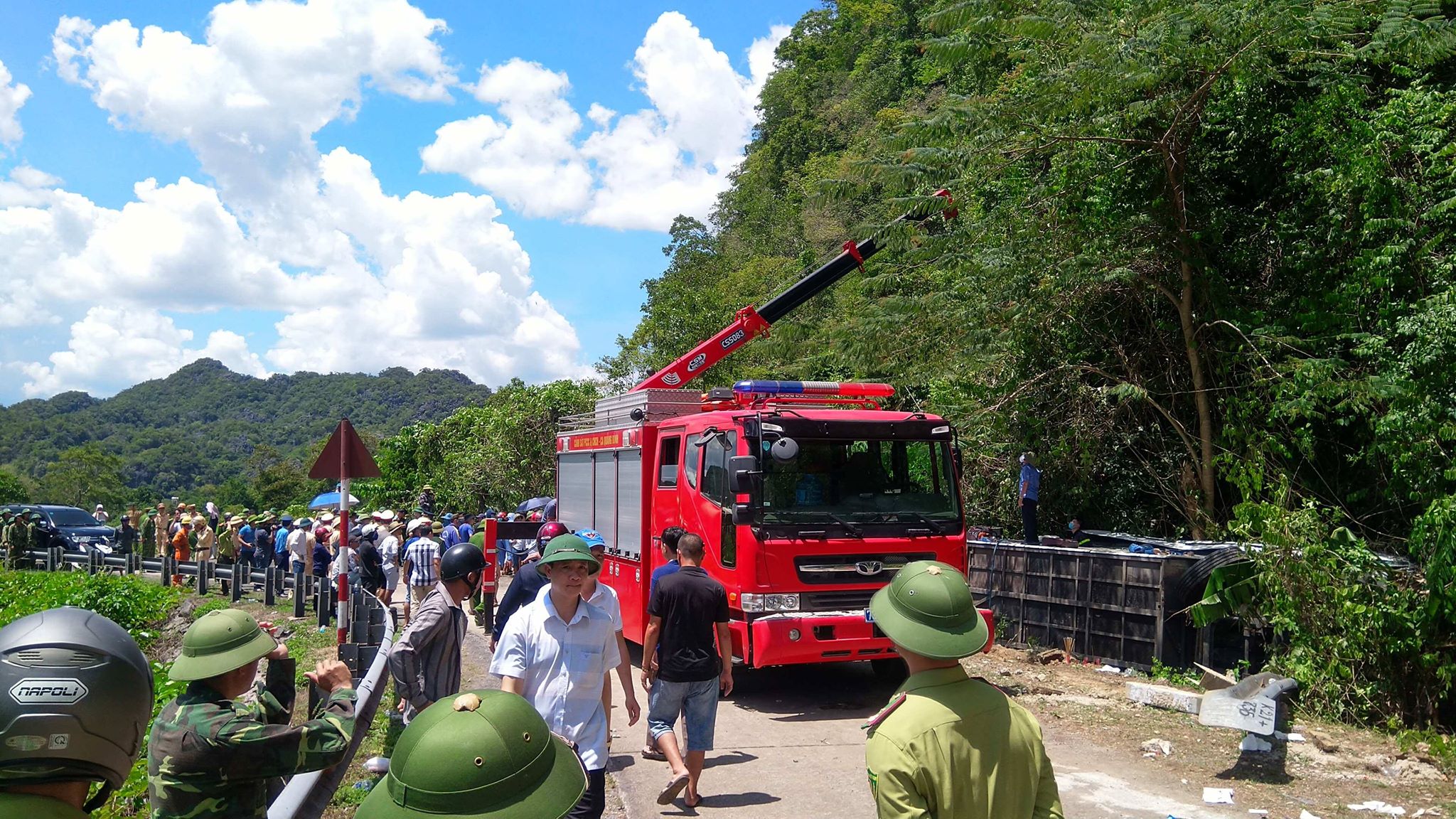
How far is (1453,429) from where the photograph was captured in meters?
9.41

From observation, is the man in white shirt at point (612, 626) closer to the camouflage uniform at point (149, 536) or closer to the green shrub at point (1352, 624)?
the green shrub at point (1352, 624)

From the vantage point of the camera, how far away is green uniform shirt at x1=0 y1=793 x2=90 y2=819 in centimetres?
213

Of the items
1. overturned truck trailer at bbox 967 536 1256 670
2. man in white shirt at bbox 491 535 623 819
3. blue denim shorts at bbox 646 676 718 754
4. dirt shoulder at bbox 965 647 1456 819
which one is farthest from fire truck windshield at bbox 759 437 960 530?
man in white shirt at bbox 491 535 623 819

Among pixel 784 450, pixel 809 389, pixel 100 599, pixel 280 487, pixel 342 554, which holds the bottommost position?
pixel 280 487

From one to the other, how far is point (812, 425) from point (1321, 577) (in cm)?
464

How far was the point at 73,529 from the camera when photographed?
2997cm

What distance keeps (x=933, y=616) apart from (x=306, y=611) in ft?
57.4

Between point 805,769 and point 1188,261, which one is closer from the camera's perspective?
point 805,769

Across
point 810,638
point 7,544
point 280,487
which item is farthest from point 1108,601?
point 280,487

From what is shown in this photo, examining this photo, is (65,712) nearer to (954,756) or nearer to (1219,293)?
(954,756)

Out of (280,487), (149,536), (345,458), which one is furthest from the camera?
(280,487)

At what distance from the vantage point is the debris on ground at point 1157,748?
27.1 ft

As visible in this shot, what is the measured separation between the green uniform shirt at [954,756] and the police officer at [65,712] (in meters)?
1.89

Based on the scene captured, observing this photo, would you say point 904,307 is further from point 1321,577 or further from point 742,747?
point 742,747
